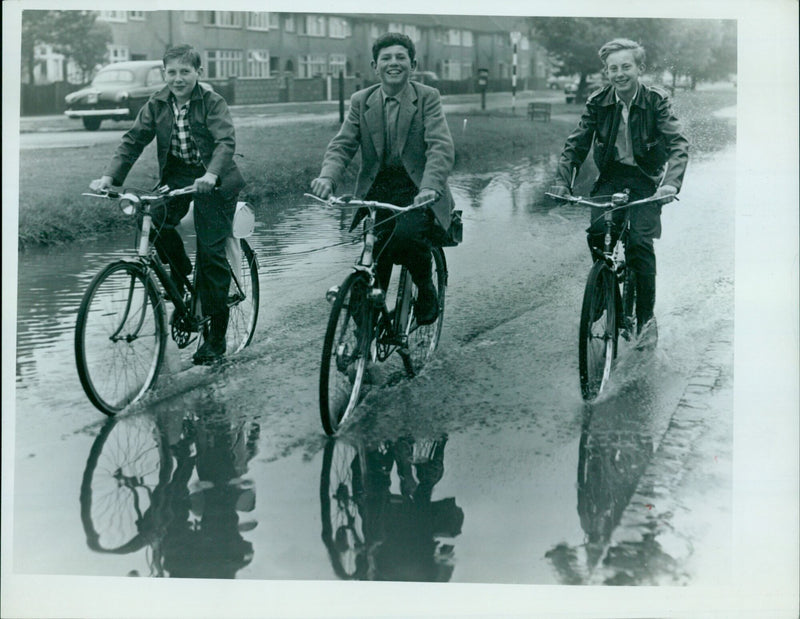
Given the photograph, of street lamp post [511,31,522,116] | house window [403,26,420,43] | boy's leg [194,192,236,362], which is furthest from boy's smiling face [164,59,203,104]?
street lamp post [511,31,522,116]

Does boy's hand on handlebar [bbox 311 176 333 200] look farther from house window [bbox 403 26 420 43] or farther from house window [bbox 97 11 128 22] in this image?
house window [bbox 97 11 128 22]

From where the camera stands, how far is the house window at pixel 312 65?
6672 millimetres

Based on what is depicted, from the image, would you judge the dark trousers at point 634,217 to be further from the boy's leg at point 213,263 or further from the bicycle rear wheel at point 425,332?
the boy's leg at point 213,263

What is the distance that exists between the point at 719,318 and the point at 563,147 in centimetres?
141

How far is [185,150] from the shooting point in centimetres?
568

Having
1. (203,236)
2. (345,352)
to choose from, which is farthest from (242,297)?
(345,352)

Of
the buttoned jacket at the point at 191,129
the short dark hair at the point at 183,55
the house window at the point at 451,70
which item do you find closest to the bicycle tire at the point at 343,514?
the buttoned jacket at the point at 191,129

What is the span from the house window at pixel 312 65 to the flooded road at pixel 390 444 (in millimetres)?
1018

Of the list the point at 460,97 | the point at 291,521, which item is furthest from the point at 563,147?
the point at 291,521

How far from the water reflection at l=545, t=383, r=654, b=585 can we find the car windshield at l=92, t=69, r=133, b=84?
362 cm

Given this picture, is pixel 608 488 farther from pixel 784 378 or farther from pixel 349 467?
pixel 784 378

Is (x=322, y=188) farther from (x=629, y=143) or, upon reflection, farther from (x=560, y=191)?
(x=629, y=143)

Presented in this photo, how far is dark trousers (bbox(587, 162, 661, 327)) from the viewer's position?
228 inches

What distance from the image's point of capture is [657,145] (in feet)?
18.8
